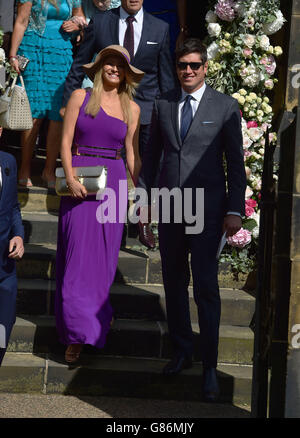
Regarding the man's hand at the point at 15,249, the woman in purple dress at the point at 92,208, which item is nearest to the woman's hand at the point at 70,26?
the woman in purple dress at the point at 92,208

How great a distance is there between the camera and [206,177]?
6.11 metres

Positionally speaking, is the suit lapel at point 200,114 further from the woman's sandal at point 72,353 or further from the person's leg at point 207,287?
the woman's sandal at point 72,353

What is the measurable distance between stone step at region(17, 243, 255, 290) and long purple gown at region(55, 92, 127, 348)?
0.84 metres

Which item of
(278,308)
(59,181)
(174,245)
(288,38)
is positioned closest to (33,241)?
(59,181)

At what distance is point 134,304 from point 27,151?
2155 millimetres

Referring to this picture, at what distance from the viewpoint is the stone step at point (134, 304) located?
7.07 m

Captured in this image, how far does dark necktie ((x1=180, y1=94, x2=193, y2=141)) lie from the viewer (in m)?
6.16

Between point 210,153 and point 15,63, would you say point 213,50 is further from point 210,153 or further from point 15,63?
point 210,153

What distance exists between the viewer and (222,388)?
6.39 metres

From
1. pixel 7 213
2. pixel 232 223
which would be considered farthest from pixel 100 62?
pixel 232 223

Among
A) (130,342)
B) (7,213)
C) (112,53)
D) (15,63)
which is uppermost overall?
(15,63)

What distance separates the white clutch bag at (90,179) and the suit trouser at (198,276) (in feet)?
1.74

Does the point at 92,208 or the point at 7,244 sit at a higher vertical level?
the point at 92,208

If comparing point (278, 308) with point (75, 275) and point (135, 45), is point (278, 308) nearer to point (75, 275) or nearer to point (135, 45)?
point (75, 275)
